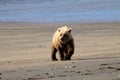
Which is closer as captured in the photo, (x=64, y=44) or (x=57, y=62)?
(x=57, y=62)

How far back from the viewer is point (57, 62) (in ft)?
41.5

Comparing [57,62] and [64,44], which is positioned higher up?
[64,44]

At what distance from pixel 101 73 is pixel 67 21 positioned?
17847 millimetres

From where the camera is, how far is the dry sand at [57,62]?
10.0 metres

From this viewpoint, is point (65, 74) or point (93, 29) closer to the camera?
point (65, 74)

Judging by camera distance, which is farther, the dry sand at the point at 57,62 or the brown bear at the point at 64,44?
the brown bear at the point at 64,44

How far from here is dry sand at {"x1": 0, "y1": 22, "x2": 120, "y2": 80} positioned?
32.9 feet

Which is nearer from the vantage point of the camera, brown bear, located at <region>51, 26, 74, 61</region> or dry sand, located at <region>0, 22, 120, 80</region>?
dry sand, located at <region>0, 22, 120, 80</region>

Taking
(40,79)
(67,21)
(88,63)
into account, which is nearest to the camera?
(40,79)

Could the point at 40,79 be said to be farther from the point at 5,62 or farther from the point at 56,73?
the point at 5,62

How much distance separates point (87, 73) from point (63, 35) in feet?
12.3

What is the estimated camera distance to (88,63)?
38.6ft

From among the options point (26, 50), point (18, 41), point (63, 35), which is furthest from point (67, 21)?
point (63, 35)

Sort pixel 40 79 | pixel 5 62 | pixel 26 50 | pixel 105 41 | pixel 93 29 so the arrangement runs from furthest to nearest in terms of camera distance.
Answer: pixel 93 29, pixel 105 41, pixel 26 50, pixel 5 62, pixel 40 79
